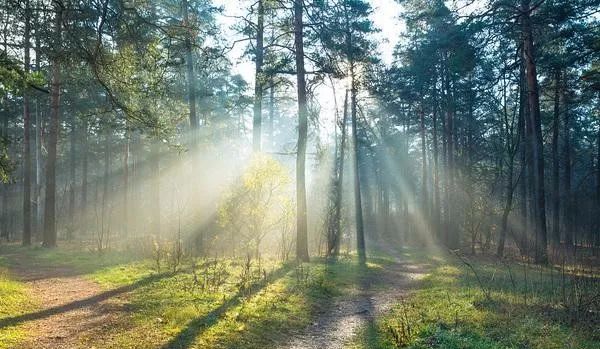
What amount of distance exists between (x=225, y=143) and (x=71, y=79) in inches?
1172

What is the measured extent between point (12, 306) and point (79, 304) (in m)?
1.10

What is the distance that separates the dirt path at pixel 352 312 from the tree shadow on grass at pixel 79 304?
4.17 m

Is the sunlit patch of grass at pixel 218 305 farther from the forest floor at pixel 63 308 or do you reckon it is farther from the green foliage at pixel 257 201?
the green foliage at pixel 257 201

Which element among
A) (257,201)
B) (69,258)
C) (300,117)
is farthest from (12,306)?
(300,117)

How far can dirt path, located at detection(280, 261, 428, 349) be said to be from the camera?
6840mm

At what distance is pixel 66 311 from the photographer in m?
7.72

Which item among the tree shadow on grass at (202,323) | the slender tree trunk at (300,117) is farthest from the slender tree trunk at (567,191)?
the tree shadow on grass at (202,323)

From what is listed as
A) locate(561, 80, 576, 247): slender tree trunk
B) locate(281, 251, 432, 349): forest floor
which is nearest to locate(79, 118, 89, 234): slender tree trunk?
locate(281, 251, 432, 349): forest floor

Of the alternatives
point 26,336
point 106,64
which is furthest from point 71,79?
point 26,336

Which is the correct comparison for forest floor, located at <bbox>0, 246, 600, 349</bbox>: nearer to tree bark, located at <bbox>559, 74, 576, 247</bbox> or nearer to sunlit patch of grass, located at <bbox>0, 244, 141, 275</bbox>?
sunlit patch of grass, located at <bbox>0, 244, 141, 275</bbox>

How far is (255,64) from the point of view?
21734 mm

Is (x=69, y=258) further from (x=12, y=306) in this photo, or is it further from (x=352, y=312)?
(x=352, y=312)

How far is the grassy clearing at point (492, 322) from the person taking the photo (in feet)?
19.8

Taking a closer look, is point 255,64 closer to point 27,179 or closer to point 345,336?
point 27,179
